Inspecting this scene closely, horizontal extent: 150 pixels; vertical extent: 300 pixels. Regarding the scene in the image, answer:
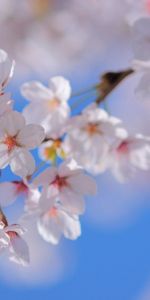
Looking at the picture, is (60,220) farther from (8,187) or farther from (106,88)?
(106,88)

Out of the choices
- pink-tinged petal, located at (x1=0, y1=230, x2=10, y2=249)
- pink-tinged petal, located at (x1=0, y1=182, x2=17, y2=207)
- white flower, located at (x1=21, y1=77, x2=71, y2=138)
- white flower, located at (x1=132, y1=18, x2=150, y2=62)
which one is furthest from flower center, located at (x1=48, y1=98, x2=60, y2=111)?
pink-tinged petal, located at (x1=0, y1=230, x2=10, y2=249)

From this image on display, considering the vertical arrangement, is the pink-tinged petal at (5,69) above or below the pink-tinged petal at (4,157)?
above

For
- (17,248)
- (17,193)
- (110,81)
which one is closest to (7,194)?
(17,193)

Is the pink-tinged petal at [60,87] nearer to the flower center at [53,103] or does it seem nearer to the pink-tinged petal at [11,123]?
the flower center at [53,103]

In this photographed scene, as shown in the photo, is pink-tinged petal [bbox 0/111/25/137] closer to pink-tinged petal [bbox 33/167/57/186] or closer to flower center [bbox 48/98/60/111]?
pink-tinged petal [bbox 33/167/57/186]

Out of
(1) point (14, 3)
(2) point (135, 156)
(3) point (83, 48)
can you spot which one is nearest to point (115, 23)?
(3) point (83, 48)

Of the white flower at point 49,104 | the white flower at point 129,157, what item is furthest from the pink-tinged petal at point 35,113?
the white flower at point 129,157
